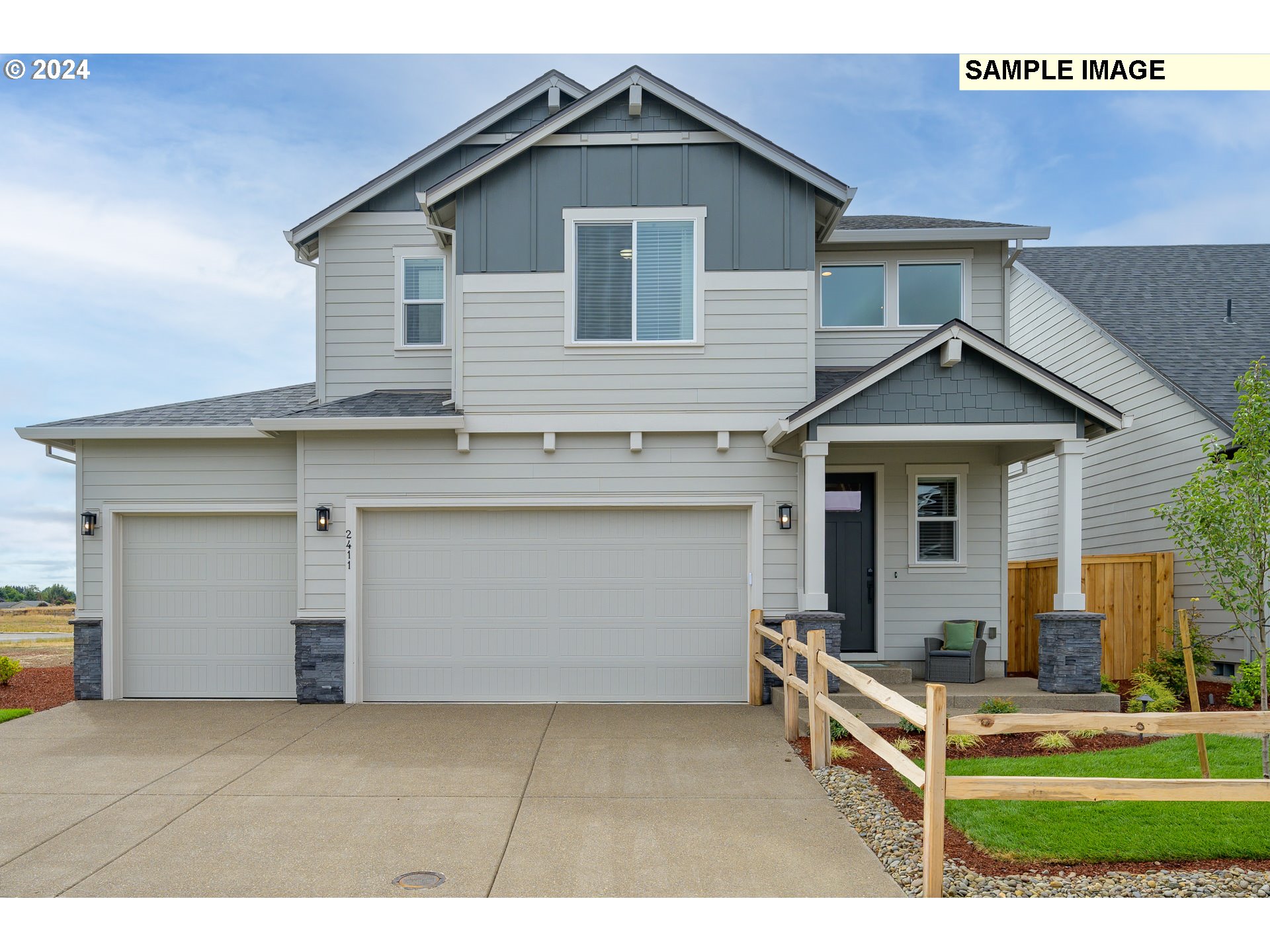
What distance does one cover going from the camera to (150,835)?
5375 millimetres

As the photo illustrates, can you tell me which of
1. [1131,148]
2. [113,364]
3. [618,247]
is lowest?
[113,364]

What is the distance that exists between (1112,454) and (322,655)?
1140 centimetres

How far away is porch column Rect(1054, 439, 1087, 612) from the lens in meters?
8.98

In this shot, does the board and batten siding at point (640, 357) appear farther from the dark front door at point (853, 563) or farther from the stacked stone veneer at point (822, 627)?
the stacked stone veneer at point (822, 627)

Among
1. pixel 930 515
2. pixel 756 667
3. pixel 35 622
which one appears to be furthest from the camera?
pixel 35 622

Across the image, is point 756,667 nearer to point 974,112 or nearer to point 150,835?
point 150,835

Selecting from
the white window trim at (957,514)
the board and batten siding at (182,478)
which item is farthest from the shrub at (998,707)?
the board and batten siding at (182,478)

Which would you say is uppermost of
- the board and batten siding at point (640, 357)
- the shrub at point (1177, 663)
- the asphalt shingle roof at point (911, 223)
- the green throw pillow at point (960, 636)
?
the asphalt shingle roof at point (911, 223)

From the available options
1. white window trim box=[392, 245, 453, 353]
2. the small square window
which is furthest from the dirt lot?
the small square window

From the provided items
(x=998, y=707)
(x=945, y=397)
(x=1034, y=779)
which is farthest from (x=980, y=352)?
(x=1034, y=779)

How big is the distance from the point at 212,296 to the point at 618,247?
298 inches

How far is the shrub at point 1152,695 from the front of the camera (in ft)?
29.0

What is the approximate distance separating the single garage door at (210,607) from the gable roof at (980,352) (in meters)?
6.25

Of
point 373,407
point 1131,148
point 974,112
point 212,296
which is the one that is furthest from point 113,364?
point 1131,148
